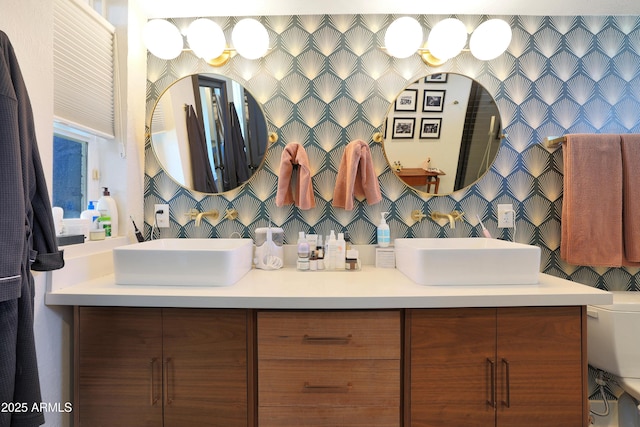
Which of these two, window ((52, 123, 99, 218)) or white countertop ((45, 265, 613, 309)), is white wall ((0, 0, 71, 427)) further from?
window ((52, 123, 99, 218))

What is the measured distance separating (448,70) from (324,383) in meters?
1.67

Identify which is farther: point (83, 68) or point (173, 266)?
point (83, 68)

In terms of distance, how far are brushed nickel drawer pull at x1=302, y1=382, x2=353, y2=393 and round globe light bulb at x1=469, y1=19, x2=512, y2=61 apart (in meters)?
1.70

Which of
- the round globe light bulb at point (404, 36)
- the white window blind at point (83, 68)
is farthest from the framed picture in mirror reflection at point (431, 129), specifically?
the white window blind at point (83, 68)

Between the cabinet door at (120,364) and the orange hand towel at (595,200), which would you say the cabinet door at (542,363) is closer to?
the orange hand towel at (595,200)

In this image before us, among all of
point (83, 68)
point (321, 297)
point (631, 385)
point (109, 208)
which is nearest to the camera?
point (321, 297)

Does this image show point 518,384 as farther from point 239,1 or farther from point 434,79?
A: point 239,1

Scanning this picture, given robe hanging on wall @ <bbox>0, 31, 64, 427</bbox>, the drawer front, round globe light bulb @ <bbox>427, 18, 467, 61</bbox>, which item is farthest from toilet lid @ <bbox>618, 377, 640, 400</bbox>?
robe hanging on wall @ <bbox>0, 31, 64, 427</bbox>

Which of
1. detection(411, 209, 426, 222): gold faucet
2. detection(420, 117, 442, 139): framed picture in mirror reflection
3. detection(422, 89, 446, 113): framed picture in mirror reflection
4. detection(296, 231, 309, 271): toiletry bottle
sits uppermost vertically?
detection(422, 89, 446, 113): framed picture in mirror reflection

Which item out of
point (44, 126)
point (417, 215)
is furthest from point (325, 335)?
point (44, 126)

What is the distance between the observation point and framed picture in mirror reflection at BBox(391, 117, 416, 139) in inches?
68.2

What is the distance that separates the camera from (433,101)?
5.67ft

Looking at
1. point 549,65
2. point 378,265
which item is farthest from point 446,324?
point 549,65

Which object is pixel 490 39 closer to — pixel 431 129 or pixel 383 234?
pixel 431 129
